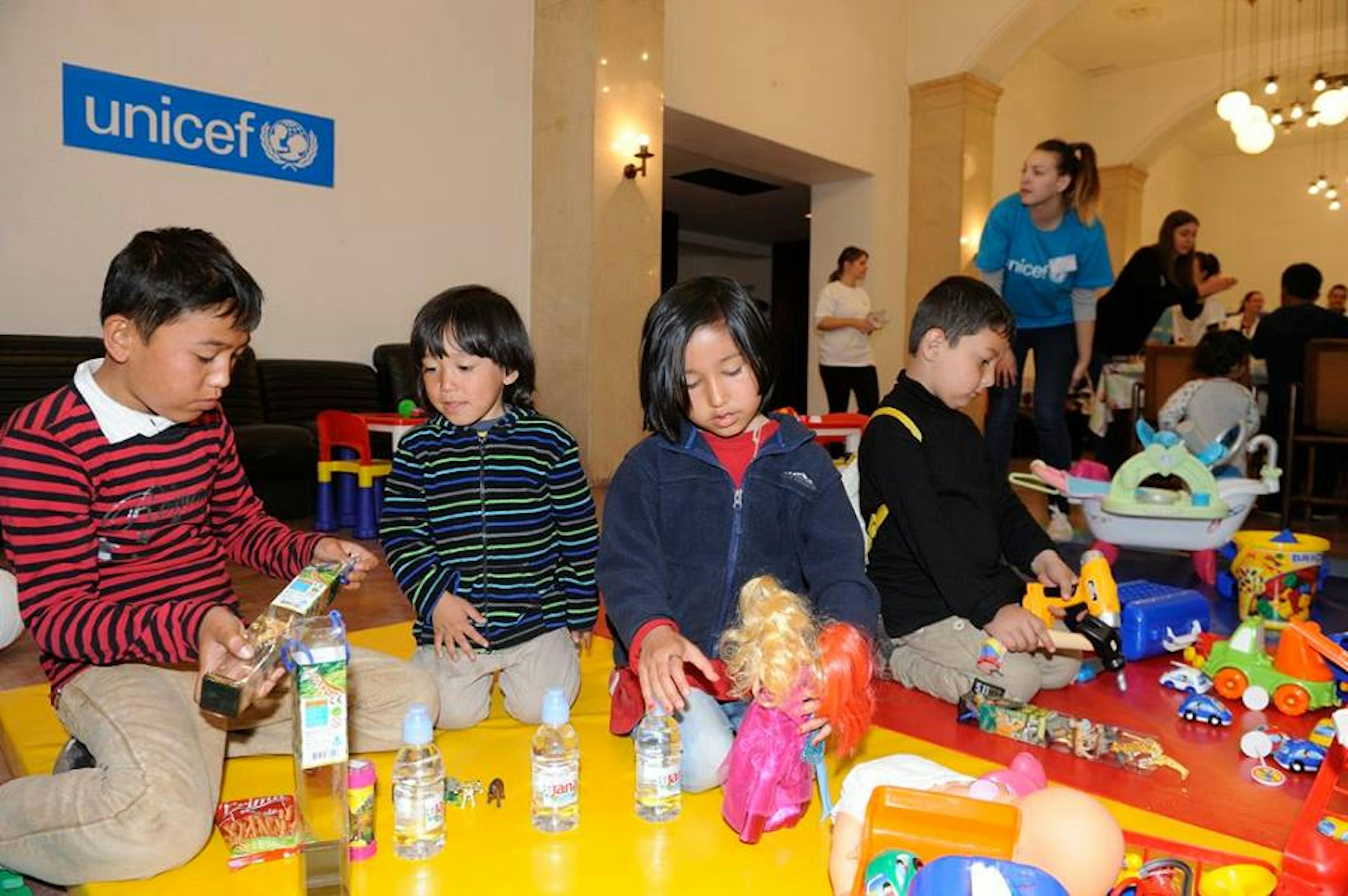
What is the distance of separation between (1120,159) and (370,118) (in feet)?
29.7

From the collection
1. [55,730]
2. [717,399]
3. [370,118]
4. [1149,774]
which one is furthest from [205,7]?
[1149,774]

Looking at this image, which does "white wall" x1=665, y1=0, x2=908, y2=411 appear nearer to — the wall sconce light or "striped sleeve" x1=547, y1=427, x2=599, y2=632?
the wall sconce light

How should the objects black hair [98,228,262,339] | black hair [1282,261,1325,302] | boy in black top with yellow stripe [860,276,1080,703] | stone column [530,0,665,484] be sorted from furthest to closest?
stone column [530,0,665,484], black hair [1282,261,1325,302], boy in black top with yellow stripe [860,276,1080,703], black hair [98,228,262,339]

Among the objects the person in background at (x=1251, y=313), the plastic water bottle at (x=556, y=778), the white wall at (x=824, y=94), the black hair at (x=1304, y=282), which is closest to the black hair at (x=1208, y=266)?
the black hair at (x=1304, y=282)

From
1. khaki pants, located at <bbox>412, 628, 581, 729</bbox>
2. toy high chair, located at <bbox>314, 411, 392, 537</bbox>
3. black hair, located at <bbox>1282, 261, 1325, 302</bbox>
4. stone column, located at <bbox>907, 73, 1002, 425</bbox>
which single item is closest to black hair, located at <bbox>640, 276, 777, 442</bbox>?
khaki pants, located at <bbox>412, 628, 581, 729</bbox>

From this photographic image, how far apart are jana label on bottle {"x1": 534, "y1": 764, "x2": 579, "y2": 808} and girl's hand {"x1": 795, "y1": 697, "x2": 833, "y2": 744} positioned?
36 cm

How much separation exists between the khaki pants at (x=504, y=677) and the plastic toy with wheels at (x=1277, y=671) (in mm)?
1520

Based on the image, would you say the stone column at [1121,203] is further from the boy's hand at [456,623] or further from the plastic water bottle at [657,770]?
the plastic water bottle at [657,770]

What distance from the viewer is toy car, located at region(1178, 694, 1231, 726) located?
6.70 feet

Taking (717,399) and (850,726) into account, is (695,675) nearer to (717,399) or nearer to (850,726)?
(850,726)

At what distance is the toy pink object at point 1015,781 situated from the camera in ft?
3.92

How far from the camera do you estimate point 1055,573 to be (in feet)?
7.29

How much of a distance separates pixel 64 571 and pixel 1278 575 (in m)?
3.04

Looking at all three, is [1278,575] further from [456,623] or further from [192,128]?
[192,128]
